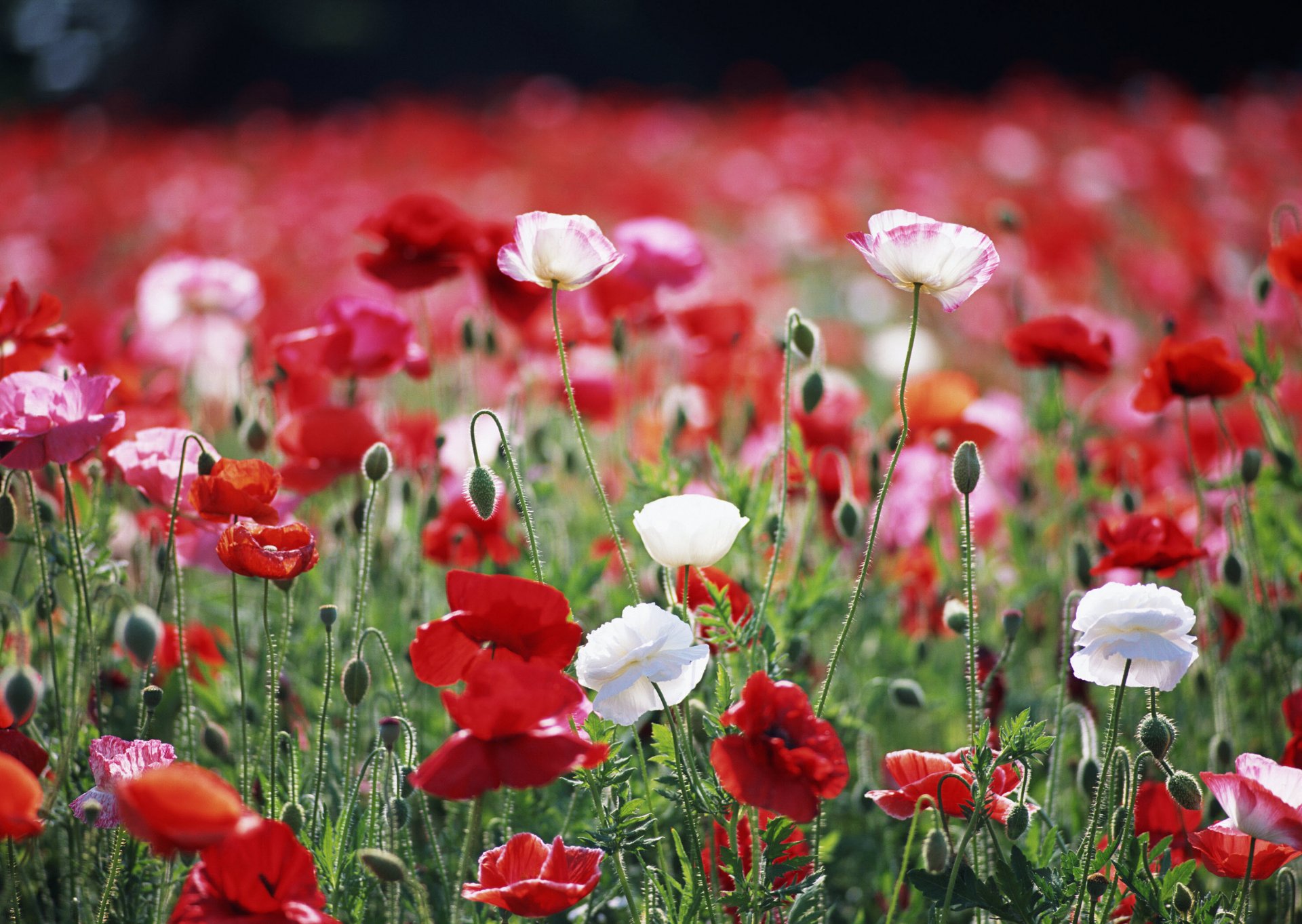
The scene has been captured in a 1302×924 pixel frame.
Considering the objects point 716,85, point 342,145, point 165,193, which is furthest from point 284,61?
point 165,193

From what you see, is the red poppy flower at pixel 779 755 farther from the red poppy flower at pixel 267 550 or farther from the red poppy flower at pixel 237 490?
the red poppy flower at pixel 237 490

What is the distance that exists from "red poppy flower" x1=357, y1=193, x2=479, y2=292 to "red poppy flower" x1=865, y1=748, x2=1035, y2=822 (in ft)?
3.45

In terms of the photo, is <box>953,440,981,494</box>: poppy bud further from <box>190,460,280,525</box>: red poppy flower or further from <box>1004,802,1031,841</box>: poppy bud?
<box>190,460,280,525</box>: red poppy flower

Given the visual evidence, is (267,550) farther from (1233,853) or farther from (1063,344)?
(1063,344)

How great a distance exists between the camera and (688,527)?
46.8 inches

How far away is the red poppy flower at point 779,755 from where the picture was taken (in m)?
1.04

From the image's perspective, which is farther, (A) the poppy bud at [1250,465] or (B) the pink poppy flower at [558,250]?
(A) the poppy bud at [1250,465]

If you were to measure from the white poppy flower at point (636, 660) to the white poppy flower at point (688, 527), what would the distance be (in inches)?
3.1

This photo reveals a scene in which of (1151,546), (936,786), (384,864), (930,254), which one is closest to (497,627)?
(384,864)

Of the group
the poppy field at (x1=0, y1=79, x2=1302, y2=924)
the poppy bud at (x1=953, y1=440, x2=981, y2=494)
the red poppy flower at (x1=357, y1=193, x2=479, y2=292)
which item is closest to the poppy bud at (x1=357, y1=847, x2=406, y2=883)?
the poppy field at (x1=0, y1=79, x2=1302, y2=924)

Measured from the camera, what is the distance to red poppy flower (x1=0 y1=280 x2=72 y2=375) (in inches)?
61.3

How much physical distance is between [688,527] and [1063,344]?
2.97ft

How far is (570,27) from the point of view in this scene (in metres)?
12.8

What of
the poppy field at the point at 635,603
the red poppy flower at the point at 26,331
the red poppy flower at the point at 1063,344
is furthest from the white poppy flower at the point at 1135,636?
the red poppy flower at the point at 26,331
